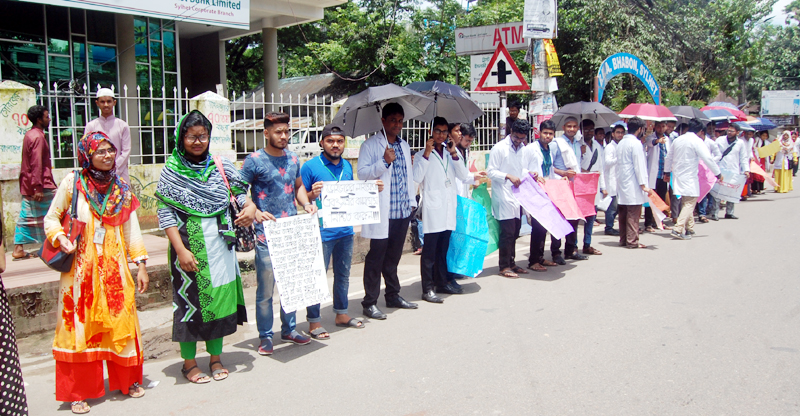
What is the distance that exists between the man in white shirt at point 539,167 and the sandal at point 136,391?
4.60 meters

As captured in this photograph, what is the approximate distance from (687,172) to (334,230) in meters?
6.64

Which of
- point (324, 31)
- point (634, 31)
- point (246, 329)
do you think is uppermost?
point (324, 31)

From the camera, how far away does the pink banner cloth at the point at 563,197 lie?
718 cm

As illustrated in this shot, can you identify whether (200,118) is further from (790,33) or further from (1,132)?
(790,33)

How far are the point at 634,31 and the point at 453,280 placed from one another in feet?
→ 55.4

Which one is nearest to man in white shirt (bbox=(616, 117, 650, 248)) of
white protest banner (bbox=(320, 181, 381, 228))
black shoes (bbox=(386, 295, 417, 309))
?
black shoes (bbox=(386, 295, 417, 309))

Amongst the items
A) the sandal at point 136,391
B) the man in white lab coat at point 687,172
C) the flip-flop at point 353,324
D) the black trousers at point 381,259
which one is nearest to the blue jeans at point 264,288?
the flip-flop at point 353,324

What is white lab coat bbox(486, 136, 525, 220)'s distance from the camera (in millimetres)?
6832

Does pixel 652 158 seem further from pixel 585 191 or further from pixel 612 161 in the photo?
pixel 585 191

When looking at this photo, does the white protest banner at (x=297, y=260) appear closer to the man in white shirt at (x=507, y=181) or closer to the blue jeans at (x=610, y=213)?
the man in white shirt at (x=507, y=181)

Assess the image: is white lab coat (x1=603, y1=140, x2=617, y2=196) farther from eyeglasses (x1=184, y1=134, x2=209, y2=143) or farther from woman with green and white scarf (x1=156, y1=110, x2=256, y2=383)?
eyeglasses (x1=184, y1=134, x2=209, y2=143)

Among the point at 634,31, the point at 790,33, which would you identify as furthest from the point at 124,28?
the point at 790,33

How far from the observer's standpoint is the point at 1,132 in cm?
659

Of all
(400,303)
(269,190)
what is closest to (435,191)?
(400,303)
